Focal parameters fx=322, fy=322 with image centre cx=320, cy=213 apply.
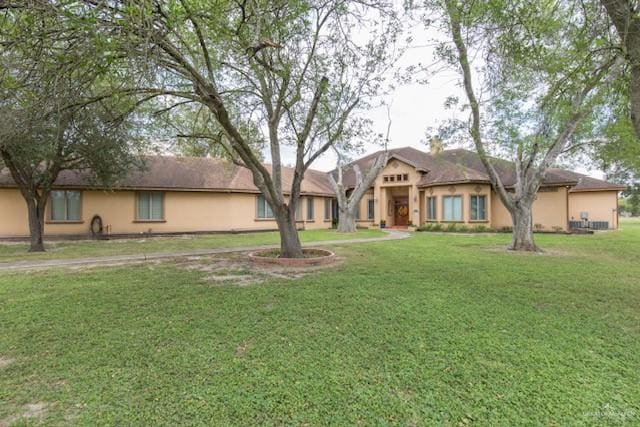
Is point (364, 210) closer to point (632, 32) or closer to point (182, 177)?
point (182, 177)

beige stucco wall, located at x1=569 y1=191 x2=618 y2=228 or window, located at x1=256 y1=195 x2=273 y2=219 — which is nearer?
window, located at x1=256 y1=195 x2=273 y2=219

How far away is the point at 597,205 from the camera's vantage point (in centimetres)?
2380

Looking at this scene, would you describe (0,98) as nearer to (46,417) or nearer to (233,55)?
(46,417)

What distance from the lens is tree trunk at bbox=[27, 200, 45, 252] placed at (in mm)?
12070

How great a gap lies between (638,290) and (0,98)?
1136 cm

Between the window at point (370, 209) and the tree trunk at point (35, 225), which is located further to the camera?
the window at point (370, 209)

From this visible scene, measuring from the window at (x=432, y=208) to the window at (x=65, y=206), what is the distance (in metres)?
21.5

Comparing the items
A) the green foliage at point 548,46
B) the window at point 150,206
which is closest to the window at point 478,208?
the green foliage at point 548,46

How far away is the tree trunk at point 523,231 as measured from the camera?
12.1 metres

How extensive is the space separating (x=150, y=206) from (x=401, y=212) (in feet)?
59.9

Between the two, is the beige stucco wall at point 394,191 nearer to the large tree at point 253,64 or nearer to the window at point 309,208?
the window at point 309,208

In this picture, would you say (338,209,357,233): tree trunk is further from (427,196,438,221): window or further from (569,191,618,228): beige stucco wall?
(569,191,618,228): beige stucco wall

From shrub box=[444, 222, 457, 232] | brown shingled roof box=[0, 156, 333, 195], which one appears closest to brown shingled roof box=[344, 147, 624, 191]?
shrub box=[444, 222, 457, 232]

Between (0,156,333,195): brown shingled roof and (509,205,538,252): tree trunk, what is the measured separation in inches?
527
